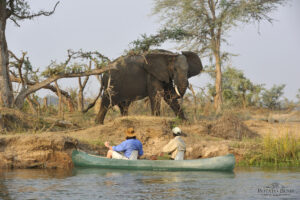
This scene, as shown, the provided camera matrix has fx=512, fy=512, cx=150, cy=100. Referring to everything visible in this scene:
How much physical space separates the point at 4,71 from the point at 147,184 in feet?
30.8

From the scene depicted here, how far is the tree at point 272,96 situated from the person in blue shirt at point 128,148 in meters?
19.4

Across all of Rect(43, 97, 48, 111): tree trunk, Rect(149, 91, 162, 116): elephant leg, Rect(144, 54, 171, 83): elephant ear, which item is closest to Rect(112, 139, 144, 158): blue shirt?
Rect(149, 91, 162, 116): elephant leg

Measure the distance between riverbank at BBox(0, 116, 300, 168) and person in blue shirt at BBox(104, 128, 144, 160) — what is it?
1.70 metres

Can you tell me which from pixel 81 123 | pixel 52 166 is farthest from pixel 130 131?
pixel 81 123

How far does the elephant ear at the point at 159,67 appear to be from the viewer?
61.5ft

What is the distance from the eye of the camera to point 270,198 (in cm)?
815

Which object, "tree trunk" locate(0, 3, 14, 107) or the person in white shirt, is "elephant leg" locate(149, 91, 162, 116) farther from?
the person in white shirt

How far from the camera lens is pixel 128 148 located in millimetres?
11867

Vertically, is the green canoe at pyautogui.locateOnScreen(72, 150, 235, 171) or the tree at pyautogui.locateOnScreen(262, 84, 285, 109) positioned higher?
the tree at pyautogui.locateOnScreen(262, 84, 285, 109)

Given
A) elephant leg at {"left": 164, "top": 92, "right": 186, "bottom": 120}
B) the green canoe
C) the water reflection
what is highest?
elephant leg at {"left": 164, "top": 92, "right": 186, "bottom": 120}

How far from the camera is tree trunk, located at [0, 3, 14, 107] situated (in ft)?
56.2

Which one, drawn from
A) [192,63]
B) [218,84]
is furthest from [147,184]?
[218,84]

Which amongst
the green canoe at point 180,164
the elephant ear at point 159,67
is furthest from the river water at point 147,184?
the elephant ear at point 159,67

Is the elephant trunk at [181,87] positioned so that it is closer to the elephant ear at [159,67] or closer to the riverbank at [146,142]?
the elephant ear at [159,67]
